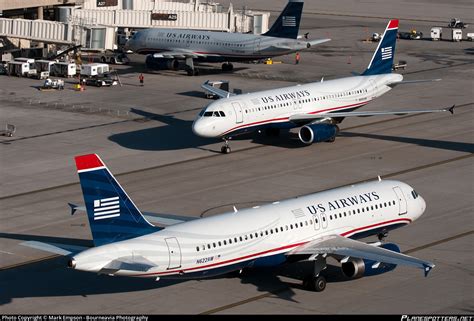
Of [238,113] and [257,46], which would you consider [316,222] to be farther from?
[257,46]

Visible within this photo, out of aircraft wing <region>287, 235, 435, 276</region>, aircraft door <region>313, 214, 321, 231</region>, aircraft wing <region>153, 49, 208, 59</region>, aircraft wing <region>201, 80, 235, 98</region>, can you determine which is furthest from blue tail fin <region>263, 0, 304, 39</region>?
aircraft wing <region>287, 235, 435, 276</region>

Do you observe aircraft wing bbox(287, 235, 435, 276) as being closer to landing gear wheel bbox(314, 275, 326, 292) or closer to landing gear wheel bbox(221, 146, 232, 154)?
landing gear wheel bbox(314, 275, 326, 292)

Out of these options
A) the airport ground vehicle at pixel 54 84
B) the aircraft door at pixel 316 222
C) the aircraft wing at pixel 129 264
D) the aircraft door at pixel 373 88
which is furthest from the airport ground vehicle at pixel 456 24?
the aircraft wing at pixel 129 264

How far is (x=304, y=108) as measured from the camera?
8150 centimetres

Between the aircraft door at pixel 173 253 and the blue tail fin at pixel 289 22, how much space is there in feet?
224

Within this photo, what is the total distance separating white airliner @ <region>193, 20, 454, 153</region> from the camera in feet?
252

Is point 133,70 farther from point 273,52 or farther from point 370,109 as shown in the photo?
point 370,109

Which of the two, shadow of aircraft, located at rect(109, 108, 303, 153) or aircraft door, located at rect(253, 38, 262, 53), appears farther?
aircraft door, located at rect(253, 38, 262, 53)

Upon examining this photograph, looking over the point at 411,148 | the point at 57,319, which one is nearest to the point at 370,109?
the point at 411,148

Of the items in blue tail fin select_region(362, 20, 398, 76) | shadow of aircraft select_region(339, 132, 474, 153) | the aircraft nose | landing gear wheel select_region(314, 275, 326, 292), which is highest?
blue tail fin select_region(362, 20, 398, 76)

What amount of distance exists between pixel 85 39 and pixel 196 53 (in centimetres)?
1348

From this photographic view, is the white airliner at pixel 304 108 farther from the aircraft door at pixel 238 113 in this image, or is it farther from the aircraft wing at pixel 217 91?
the aircraft wing at pixel 217 91

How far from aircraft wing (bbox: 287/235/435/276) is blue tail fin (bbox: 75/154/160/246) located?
7.97 metres

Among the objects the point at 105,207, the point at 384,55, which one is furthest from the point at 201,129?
the point at 105,207
